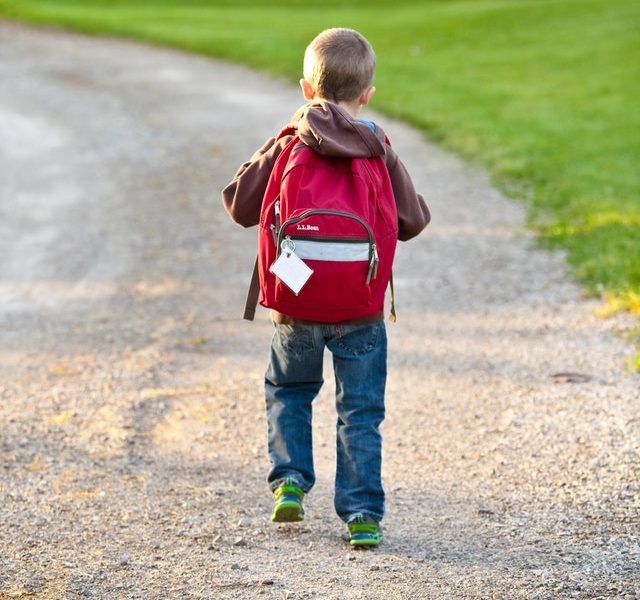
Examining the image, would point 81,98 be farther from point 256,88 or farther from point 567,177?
point 567,177

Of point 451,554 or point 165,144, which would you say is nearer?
point 451,554

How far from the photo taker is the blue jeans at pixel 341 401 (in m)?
3.63

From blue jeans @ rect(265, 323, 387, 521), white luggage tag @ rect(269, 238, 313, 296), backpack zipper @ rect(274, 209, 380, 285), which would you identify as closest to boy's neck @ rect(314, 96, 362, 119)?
backpack zipper @ rect(274, 209, 380, 285)

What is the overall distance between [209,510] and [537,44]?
58.9 feet

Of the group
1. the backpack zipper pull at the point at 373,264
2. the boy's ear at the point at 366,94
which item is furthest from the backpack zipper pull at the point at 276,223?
the boy's ear at the point at 366,94

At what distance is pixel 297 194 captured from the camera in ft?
11.2

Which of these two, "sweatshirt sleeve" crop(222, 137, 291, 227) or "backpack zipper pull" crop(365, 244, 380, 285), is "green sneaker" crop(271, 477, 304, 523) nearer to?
"backpack zipper pull" crop(365, 244, 380, 285)

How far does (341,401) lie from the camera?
3.70 meters

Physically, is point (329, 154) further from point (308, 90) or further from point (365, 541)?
point (365, 541)

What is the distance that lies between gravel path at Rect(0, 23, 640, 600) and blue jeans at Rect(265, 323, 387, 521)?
0.20 meters

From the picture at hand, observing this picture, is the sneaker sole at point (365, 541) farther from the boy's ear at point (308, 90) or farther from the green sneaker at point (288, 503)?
the boy's ear at point (308, 90)

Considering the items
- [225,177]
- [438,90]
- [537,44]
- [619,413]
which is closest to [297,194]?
[619,413]

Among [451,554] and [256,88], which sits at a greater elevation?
[256,88]

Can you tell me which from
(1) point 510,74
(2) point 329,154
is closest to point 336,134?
(2) point 329,154
